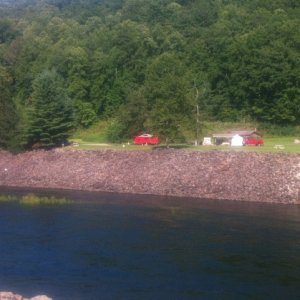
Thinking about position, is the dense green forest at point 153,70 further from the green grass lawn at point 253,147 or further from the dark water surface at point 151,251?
the dark water surface at point 151,251

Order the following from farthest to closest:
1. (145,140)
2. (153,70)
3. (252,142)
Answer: (153,70)
(145,140)
(252,142)

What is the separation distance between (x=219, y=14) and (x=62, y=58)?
25823 mm

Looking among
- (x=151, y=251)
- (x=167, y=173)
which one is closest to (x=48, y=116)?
(x=167, y=173)

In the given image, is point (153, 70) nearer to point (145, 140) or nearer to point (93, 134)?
point (93, 134)

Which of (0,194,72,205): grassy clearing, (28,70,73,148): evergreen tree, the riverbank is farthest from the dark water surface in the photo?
(28,70,73,148): evergreen tree

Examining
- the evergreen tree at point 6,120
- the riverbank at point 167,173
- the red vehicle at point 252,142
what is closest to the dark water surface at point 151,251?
the riverbank at point 167,173

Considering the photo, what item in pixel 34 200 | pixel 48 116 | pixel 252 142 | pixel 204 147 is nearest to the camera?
pixel 34 200

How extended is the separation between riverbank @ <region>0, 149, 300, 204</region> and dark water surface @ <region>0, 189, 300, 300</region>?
2.95 metres

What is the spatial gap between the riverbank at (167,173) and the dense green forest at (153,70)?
193 inches

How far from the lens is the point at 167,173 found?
45.6 m

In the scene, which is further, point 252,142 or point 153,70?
point 153,70

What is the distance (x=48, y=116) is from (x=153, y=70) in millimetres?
16014

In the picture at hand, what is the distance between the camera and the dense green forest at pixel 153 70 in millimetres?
57188

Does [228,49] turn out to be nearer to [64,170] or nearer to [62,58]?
[62,58]
